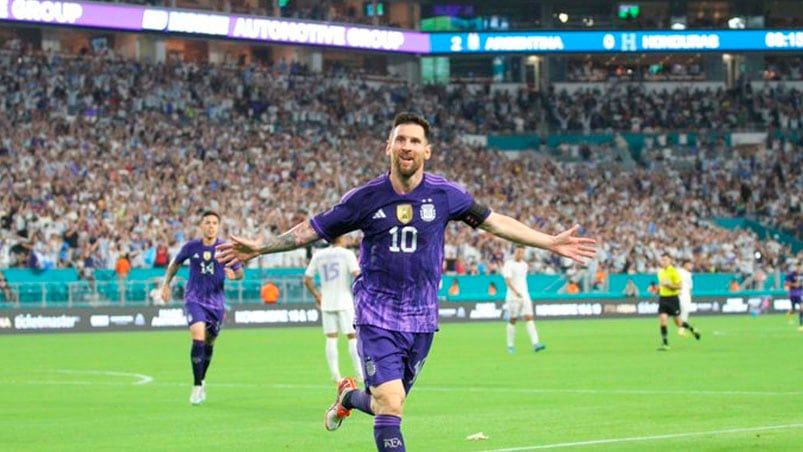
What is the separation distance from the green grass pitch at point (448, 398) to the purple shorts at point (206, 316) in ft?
3.28

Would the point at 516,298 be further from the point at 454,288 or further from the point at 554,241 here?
the point at 554,241

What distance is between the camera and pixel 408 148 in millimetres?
10125

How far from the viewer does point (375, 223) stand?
10.4 metres

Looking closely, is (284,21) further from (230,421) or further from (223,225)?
(230,421)

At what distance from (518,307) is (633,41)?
1714 inches

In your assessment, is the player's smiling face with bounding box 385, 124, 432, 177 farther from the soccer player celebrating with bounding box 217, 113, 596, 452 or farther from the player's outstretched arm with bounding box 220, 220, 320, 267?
the player's outstretched arm with bounding box 220, 220, 320, 267

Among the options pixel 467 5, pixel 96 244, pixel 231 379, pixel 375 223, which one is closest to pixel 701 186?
pixel 467 5

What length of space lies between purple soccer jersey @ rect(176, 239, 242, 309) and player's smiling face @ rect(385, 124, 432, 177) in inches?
381

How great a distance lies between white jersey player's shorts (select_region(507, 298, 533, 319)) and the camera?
31922mm

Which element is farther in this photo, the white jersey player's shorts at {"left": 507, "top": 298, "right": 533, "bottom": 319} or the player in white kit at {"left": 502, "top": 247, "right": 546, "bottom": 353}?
the white jersey player's shorts at {"left": 507, "top": 298, "right": 533, "bottom": 319}

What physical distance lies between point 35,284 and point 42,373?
1544 cm

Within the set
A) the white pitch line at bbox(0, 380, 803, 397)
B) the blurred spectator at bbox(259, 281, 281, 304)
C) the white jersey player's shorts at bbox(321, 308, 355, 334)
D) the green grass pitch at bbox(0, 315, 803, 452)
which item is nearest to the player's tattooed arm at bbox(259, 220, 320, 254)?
the green grass pitch at bbox(0, 315, 803, 452)

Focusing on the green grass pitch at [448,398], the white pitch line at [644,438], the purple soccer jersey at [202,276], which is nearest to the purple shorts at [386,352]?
the white pitch line at [644,438]

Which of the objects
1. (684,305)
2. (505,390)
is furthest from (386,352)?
(684,305)
